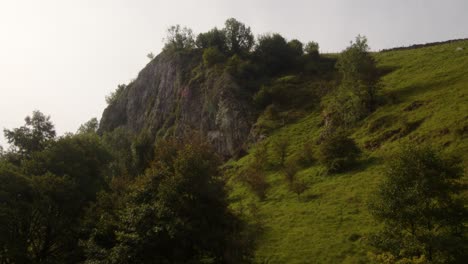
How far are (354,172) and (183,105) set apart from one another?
54.7 meters

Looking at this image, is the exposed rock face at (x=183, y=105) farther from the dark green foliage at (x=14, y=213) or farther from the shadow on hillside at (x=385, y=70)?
the dark green foliage at (x=14, y=213)

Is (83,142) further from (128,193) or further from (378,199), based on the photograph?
(378,199)

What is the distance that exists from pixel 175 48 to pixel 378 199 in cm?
8957

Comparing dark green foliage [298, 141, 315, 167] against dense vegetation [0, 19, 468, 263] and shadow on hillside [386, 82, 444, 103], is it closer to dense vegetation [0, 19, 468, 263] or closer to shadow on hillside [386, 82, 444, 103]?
dense vegetation [0, 19, 468, 263]

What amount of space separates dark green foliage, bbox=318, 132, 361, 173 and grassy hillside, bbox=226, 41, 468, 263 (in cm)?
117

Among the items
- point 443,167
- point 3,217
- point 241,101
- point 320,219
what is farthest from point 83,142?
point 241,101

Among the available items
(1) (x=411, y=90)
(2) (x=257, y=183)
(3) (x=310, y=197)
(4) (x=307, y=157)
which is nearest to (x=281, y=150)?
(4) (x=307, y=157)

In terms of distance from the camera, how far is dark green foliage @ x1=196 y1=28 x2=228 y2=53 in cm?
10525

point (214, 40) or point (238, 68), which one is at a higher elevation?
point (214, 40)

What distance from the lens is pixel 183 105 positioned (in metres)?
94.2

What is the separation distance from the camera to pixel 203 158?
27.9m

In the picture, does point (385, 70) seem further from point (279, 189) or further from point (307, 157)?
point (279, 189)

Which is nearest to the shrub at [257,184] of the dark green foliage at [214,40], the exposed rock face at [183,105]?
the exposed rock face at [183,105]

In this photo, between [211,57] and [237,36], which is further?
[237,36]
